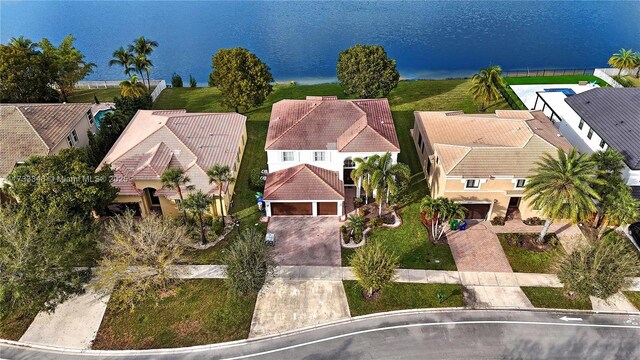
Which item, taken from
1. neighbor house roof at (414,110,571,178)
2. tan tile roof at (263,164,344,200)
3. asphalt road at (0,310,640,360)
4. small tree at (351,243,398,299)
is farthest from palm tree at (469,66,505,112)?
small tree at (351,243,398,299)

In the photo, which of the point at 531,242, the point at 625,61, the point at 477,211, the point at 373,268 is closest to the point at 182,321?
the point at 373,268

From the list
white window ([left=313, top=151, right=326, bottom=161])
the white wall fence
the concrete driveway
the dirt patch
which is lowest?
the concrete driveway

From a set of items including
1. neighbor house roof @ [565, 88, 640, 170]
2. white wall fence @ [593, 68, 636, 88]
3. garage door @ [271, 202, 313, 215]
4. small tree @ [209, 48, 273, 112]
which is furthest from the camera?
white wall fence @ [593, 68, 636, 88]

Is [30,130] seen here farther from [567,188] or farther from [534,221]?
[534,221]

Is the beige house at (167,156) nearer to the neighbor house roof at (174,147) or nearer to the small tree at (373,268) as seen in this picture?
the neighbor house roof at (174,147)

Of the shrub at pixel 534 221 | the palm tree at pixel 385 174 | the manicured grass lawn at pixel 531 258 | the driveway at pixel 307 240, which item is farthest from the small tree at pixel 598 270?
the driveway at pixel 307 240

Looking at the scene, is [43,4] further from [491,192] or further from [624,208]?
[624,208]

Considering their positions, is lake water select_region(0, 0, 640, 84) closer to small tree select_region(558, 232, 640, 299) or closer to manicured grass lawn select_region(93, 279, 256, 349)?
manicured grass lawn select_region(93, 279, 256, 349)
